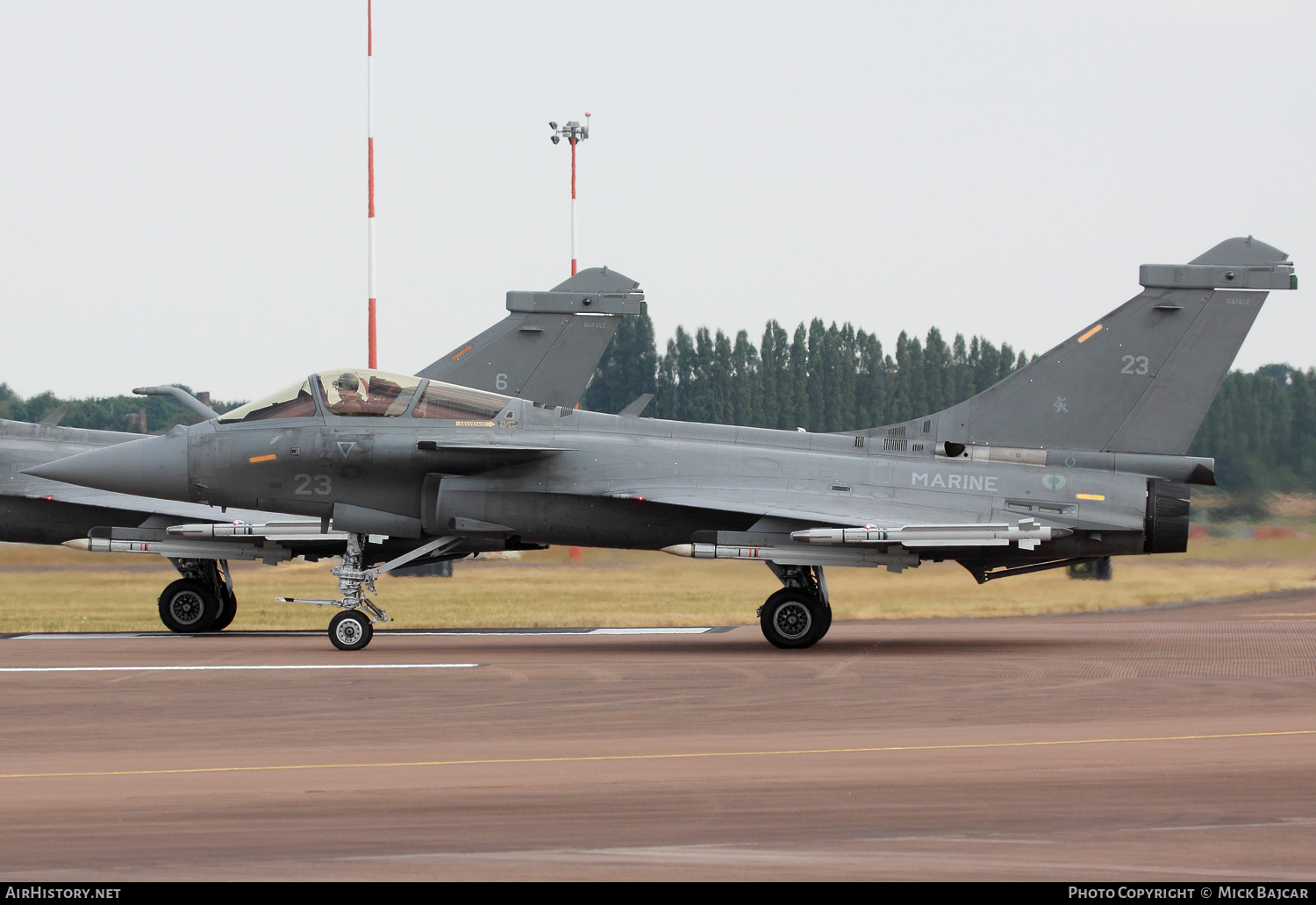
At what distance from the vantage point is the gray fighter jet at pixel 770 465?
14266 millimetres

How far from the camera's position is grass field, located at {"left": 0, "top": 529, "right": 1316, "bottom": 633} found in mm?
20031

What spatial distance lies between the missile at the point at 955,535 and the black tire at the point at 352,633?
507cm

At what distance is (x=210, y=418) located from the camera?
16047 mm

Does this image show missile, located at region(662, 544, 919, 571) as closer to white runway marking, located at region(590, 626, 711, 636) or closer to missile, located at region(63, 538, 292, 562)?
white runway marking, located at region(590, 626, 711, 636)

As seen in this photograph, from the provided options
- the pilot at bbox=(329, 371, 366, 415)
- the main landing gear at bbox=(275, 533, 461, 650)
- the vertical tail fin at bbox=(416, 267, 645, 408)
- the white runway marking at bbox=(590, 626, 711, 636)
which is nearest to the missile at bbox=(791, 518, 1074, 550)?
the white runway marking at bbox=(590, 626, 711, 636)

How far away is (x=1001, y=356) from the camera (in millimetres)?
42781

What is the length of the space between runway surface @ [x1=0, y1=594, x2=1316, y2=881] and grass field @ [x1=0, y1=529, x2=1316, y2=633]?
6.17m

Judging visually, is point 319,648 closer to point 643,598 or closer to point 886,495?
point 886,495

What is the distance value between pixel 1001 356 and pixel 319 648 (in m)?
31.6

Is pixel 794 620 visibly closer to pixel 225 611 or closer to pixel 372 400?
pixel 372 400

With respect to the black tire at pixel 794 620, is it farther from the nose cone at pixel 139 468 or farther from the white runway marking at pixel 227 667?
the nose cone at pixel 139 468

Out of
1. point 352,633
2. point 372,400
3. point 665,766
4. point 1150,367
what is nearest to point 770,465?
point 1150,367
